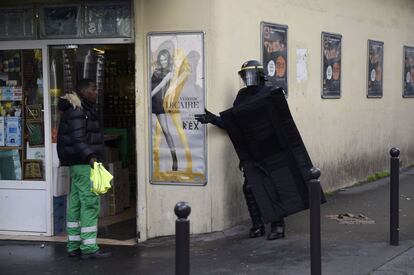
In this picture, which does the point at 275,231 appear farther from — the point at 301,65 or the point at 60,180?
the point at 301,65

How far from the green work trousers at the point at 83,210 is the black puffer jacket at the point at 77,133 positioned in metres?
0.15

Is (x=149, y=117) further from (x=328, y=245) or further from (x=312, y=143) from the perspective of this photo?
(x=312, y=143)

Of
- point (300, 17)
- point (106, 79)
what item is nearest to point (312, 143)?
point (300, 17)

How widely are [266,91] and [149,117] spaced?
1426mm

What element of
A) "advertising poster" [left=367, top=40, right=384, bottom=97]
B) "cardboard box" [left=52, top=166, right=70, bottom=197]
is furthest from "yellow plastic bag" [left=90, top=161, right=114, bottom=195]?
"advertising poster" [left=367, top=40, right=384, bottom=97]

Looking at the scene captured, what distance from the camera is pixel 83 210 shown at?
688cm

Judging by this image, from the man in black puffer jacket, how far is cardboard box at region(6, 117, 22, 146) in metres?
1.48

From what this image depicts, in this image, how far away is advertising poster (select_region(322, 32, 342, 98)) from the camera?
10188 mm

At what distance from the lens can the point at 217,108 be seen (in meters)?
7.57

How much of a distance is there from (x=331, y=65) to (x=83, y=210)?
524 cm

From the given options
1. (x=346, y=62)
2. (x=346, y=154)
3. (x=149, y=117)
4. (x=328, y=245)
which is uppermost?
(x=346, y=62)

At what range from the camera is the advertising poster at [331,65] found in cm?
1019

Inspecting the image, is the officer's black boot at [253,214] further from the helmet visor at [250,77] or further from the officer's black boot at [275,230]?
the helmet visor at [250,77]

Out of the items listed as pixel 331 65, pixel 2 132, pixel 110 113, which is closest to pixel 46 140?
pixel 2 132
